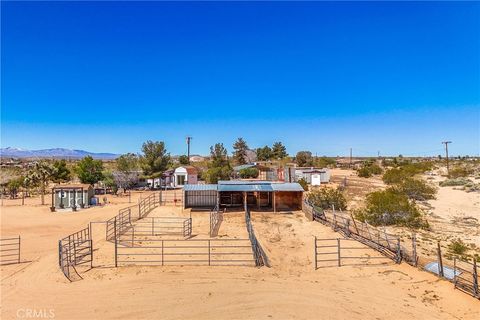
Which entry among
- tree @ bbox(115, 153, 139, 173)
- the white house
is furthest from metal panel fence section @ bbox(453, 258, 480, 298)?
tree @ bbox(115, 153, 139, 173)

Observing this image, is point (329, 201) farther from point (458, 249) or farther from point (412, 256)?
point (412, 256)

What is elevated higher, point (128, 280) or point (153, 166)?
point (153, 166)

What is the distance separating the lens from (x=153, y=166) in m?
44.5

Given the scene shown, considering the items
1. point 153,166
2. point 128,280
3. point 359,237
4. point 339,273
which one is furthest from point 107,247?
point 153,166

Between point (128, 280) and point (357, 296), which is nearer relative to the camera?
point (357, 296)

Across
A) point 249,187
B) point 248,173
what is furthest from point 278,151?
point 249,187

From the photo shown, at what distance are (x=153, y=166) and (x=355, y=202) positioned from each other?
86.7ft

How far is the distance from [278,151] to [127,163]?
4880 centimetres

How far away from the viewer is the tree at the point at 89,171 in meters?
41.2

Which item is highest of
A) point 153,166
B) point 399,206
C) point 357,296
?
point 153,166

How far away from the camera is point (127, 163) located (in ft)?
150

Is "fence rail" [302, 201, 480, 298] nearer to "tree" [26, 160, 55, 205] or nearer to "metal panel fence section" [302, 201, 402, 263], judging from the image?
"metal panel fence section" [302, 201, 402, 263]

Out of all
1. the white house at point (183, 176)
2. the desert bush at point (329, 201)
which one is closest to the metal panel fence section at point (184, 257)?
the desert bush at point (329, 201)

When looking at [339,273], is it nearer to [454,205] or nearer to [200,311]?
[200,311]
